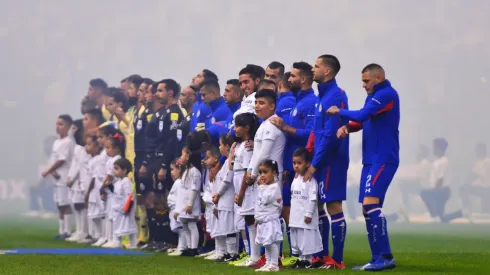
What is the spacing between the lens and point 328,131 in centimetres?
989

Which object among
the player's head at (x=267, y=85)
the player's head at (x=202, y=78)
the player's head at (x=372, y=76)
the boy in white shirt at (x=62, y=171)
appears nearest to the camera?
the player's head at (x=372, y=76)

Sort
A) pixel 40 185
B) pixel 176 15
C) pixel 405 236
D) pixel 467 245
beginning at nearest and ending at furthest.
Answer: pixel 467 245
pixel 405 236
pixel 176 15
pixel 40 185

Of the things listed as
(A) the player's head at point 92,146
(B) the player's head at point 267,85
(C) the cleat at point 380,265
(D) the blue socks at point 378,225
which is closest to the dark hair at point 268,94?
(B) the player's head at point 267,85

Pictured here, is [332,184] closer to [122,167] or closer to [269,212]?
[269,212]

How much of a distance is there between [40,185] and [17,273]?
1611 cm

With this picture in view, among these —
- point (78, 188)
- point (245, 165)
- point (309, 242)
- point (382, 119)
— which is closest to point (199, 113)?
point (245, 165)

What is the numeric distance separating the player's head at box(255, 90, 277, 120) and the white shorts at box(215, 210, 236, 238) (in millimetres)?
1497

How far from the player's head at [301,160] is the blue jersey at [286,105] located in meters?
0.66

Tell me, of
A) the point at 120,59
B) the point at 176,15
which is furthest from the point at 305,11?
the point at 120,59

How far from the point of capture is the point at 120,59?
21984 millimetres

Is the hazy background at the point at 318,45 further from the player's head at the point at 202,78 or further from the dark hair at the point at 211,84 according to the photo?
the dark hair at the point at 211,84

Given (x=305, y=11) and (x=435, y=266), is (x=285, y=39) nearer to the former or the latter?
(x=305, y=11)

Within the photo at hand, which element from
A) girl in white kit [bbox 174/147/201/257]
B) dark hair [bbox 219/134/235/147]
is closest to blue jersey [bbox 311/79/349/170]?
dark hair [bbox 219/134/235/147]

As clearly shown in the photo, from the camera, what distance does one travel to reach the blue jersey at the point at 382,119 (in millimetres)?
9469
